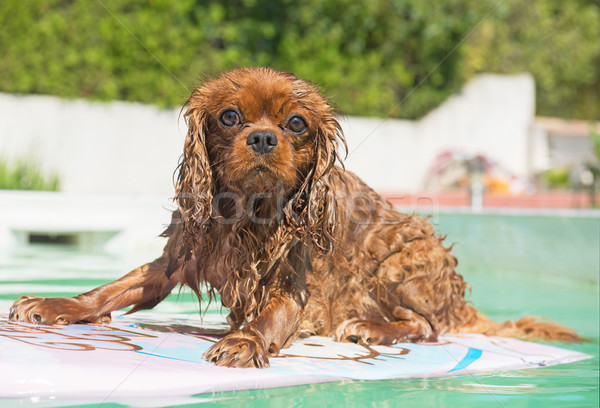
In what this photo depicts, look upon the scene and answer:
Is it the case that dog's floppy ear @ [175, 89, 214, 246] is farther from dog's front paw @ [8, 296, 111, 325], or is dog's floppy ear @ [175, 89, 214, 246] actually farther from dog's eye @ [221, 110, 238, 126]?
dog's front paw @ [8, 296, 111, 325]

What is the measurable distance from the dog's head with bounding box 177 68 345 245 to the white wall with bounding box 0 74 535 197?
8.34m

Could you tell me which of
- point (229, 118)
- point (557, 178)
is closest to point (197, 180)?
point (229, 118)

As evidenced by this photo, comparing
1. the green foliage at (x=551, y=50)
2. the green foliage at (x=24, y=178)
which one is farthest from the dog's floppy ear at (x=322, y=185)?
the green foliage at (x=551, y=50)

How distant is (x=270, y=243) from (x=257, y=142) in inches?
21.2

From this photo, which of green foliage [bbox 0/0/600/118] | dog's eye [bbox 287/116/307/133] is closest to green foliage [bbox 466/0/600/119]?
green foliage [bbox 0/0/600/118]

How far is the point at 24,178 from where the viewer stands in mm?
11617

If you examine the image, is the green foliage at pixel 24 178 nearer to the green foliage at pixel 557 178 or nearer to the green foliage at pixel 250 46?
the green foliage at pixel 250 46

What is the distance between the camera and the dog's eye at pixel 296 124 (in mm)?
2838

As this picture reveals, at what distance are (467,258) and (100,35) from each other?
8708 mm

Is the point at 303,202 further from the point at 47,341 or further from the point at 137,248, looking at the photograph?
the point at 137,248

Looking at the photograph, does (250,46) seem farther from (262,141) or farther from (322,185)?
(262,141)

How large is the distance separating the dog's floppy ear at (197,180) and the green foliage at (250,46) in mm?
8688

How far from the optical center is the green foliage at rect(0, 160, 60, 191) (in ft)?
36.4

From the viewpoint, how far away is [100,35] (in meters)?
13.9
